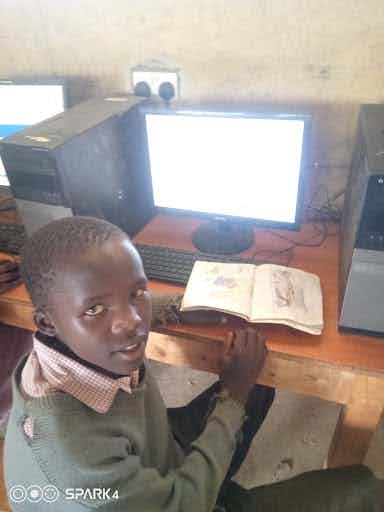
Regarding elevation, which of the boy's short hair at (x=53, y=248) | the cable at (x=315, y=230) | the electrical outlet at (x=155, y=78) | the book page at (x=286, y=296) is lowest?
the cable at (x=315, y=230)

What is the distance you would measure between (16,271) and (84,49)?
750mm

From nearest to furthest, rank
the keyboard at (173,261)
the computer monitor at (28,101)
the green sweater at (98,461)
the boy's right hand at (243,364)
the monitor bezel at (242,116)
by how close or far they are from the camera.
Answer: the green sweater at (98,461) → the boy's right hand at (243,364) → the monitor bezel at (242,116) → the keyboard at (173,261) → the computer monitor at (28,101)

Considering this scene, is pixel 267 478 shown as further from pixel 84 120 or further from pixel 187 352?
pixel 84 120

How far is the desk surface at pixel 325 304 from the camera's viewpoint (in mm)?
850

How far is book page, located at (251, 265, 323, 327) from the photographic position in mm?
896

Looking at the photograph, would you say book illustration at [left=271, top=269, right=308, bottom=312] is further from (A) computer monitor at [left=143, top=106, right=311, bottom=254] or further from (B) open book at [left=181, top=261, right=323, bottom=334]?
(A) computer monitor at [left=143, top=106, right=311, bottom=254]

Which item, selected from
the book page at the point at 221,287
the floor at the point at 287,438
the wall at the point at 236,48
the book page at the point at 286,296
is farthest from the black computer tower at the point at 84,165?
the floor at the point at 287,438

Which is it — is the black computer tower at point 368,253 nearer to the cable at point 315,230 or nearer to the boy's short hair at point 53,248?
the cable at point 315,230

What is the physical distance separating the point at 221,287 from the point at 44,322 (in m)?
0.47

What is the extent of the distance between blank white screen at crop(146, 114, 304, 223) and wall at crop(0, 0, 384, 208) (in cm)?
26

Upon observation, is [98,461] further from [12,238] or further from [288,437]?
[288,437]

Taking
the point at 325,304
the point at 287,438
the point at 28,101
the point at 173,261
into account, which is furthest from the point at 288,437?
the point at 28,101

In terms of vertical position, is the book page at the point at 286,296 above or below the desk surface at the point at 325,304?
above

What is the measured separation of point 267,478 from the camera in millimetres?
1330
